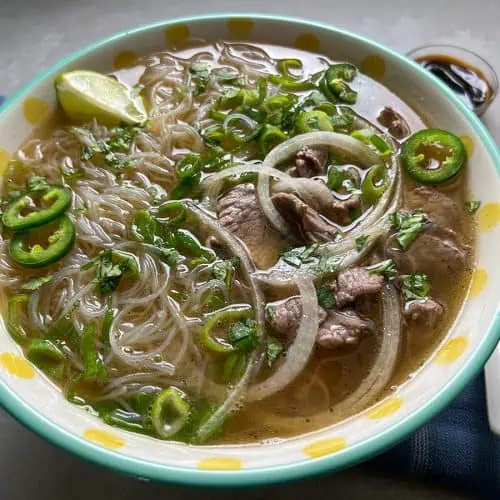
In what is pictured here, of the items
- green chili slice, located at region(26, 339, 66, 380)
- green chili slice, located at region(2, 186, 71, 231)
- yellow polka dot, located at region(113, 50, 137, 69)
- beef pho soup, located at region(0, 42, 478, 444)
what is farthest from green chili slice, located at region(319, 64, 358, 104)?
green chili slice, located at region(26, 339, 66, 380)

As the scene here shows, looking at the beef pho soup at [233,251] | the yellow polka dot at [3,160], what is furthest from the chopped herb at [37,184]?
the yellow polka dot at [3,160]

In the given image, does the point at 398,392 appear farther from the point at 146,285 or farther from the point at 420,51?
the point at 420,51

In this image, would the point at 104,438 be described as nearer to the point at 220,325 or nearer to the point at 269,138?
the point at 220,325

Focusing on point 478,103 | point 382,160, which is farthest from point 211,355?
point 478,103

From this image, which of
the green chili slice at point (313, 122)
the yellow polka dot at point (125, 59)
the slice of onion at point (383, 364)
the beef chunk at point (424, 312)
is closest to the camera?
the slice of onion at point (383, 364)

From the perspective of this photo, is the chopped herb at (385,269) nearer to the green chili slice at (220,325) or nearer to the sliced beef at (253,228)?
the sliced beef at (253,228)
